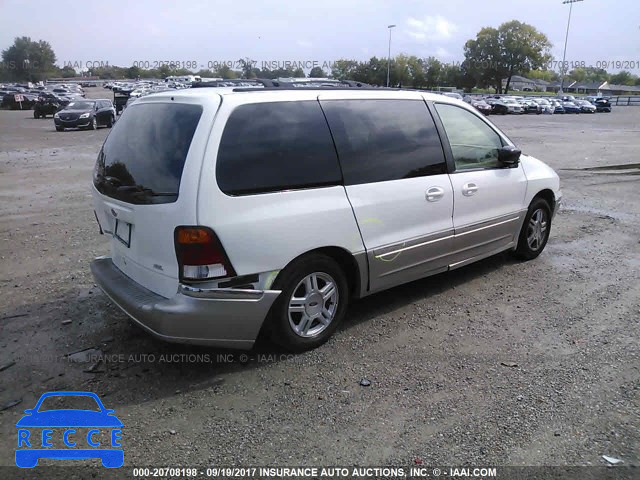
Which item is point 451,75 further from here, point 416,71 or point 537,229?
point 537,229

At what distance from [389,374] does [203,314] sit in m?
1.36

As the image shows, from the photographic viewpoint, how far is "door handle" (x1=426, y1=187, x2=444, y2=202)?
15.0 ft

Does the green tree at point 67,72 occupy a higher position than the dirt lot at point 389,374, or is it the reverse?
the green tree at point 67,72

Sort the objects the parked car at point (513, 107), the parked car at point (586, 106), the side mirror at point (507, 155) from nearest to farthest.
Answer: the side mirror at point (507, 155) → the parked car at point (513, 107) → the parked car at point (586, 106)

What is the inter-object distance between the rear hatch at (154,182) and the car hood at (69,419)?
84cm

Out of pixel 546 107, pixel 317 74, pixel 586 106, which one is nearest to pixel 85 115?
pixel 317 74

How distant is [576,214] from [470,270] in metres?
3.67

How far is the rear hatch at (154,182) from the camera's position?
11.1 feet

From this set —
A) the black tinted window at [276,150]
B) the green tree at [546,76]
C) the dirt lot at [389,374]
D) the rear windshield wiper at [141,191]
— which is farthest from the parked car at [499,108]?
the green tree at [546,76]

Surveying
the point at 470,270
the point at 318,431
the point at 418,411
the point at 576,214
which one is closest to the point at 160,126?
the point at 318,431

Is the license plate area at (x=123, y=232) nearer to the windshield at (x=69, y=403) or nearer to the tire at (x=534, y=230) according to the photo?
the windshield at (x=69, y=403)

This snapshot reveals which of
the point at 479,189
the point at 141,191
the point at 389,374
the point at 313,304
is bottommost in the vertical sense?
the point at 389,374

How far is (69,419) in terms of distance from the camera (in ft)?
10.6

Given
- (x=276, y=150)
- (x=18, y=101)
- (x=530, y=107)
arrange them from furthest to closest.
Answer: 1. (x=530, y=107)
2. (x=18, y=101)
3. (x=276, y=150)
